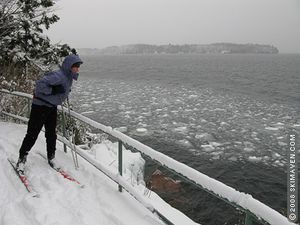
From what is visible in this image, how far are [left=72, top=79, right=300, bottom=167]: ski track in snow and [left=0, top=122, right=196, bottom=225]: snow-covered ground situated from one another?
10.6 metres

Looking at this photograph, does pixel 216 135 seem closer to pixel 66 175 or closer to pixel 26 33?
pixel 26 33

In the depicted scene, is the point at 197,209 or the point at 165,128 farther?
the point at 165,128

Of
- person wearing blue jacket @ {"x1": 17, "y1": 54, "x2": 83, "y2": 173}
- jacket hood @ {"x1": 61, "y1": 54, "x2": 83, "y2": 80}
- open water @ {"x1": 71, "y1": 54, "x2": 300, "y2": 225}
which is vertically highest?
jacket hood @ {"x1": 61, "y1": 54, "x2": 83, "y2": 80}

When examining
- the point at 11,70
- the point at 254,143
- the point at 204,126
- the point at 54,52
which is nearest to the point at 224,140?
the point at 254,143

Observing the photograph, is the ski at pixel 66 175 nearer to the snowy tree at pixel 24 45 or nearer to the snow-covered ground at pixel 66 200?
the snow-covered ground at pixel 66 200

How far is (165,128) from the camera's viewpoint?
19.6m

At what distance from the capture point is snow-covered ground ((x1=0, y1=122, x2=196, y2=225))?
4109 mm

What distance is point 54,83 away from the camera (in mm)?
4969

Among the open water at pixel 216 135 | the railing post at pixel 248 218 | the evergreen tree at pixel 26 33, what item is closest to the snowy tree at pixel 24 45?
the evergreen tree at pixel 26 33

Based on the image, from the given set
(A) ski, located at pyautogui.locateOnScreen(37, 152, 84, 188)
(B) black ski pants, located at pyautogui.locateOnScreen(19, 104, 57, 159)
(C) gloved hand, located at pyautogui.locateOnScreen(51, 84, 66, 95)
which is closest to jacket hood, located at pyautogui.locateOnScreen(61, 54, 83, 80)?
(C) gloved hand, located at pyautogui.locateOnScreen(51, 84, 66, 95)

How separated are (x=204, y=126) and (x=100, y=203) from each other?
16.0 meters

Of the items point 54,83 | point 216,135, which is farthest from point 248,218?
point 216,135

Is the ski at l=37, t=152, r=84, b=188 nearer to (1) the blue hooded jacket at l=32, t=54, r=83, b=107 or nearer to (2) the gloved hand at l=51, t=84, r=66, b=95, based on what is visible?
(1) the blue hooded jacket at l=32, t=54, r=83, b=107

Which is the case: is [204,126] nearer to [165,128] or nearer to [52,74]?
[165,128]
